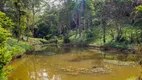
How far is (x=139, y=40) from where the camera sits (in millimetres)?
25703

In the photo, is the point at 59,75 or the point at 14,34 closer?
the point at 59,75

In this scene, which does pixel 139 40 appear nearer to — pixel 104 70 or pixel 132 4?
pixel 132 4

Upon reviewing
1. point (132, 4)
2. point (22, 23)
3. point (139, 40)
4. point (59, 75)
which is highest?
point (132, 4)

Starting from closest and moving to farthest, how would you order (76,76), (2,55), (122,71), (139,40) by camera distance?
1. (2,55)
2. (76,76)
3. (122,71)
4. (139,40)

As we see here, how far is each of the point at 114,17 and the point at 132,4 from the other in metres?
2.88

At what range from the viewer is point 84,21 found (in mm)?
42062

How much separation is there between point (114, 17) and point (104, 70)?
670 inches

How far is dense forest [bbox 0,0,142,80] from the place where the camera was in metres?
27.9

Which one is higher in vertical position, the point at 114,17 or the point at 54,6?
the point at 54,6

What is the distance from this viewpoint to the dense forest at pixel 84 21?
2786cm

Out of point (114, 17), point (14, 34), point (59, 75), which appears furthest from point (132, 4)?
point (59, 75)

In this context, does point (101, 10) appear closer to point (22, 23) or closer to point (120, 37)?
point (120, 37)

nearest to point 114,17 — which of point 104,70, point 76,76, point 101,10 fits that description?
point 101,10

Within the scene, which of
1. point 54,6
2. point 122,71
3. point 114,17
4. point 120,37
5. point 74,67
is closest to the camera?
point 122,71
